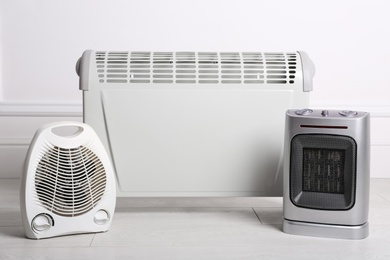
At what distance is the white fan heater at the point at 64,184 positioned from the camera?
1580 millimetres

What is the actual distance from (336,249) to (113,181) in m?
0.64

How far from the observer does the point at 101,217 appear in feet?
5.49

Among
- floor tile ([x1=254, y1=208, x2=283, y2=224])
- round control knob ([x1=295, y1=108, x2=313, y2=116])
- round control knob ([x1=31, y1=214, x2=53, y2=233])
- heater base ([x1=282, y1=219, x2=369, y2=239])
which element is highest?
round control knob ([x1=295, y1=108, x2=313, y2=116])

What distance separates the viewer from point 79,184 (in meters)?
1.62

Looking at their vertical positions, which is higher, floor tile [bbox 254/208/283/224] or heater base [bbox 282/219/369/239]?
heater base [bbox 282/219/369/239]

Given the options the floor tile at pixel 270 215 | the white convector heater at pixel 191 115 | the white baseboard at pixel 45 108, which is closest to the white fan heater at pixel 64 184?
the white convector heater at pixel 191 115

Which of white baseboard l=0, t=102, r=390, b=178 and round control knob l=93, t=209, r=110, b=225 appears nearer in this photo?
round control knob l=93, t=209, r=110, b=225

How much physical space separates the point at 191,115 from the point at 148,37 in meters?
0.72

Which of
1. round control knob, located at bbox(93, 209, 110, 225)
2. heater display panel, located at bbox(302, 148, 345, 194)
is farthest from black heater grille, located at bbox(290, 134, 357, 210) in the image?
round control knob, located at bbox(93, 209, 110, 225)

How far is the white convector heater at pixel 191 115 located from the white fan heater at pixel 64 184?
0.48ft

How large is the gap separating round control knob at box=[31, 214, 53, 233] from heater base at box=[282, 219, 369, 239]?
668mm

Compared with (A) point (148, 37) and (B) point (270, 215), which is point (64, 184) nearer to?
(B) point (270, 215)

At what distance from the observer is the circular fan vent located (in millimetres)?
1594

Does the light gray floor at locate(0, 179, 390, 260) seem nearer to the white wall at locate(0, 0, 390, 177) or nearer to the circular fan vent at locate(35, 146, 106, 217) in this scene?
the circular fan vent at locate(35, 146, 106, 217)
